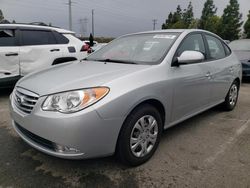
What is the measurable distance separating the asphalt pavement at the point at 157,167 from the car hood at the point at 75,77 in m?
0.82

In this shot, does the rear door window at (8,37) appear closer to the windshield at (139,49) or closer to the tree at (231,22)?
the windshield at (139,49)

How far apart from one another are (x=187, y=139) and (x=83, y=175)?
1579 millimetres

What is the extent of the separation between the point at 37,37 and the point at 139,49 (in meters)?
3.19

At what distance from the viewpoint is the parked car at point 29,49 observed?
5.15 m

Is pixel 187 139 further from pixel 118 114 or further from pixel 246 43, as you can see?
pixel 246 43

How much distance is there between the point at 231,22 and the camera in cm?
3778

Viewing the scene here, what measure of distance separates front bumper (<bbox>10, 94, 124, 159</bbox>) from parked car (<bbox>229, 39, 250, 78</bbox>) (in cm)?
688

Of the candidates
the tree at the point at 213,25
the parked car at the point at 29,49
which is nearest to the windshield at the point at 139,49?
the parked car at the point at 29,49

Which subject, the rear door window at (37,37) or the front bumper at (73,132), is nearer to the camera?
the front bumper at (73,132)

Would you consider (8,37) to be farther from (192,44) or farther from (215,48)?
(215,48)

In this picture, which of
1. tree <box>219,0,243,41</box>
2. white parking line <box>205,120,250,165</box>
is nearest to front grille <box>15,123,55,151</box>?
white parking line <box>205,120,250,165</box>

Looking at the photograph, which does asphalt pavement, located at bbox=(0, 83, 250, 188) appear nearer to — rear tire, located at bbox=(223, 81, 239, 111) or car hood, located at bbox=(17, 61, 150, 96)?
car hood, located at bbox=(17, 61, 150, 96)

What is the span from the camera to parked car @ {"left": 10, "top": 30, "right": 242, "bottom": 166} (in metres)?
2.23

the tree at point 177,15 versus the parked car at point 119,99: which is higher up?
the tree at point 177,15
